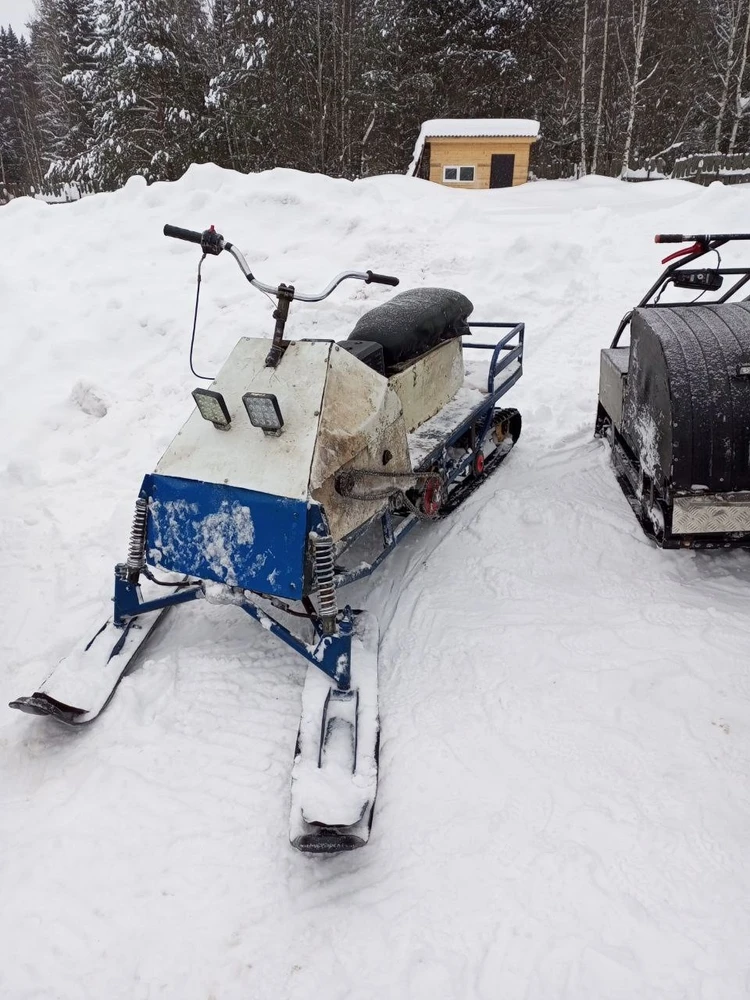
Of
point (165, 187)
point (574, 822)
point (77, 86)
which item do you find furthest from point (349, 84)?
point (574, 822)

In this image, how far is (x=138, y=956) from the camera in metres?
2.33

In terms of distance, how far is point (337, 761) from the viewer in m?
2.82

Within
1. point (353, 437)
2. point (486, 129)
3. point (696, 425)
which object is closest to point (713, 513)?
point (696, 425)

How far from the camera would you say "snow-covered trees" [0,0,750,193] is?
21.8 m

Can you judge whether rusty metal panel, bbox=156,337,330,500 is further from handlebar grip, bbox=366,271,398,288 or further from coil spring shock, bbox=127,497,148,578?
handlebar grip, bbox=366,271,398,288

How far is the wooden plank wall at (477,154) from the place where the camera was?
1803 centimetres

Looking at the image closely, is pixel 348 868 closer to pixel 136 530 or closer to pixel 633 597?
pixel 136 530

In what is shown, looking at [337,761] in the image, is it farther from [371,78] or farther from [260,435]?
[371,78]

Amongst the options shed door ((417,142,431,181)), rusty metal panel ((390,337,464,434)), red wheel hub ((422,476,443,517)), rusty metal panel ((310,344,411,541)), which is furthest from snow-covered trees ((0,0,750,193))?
rusty metal panel ((310,344,411,541))

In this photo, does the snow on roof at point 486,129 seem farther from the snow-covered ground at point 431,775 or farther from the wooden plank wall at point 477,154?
the snow-covered ground at point 431,775

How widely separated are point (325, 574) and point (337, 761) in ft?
2.58

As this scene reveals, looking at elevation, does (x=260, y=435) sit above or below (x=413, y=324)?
below

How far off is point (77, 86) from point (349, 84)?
33.8ft

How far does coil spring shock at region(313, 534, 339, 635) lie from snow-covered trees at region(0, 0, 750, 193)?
2137cm
